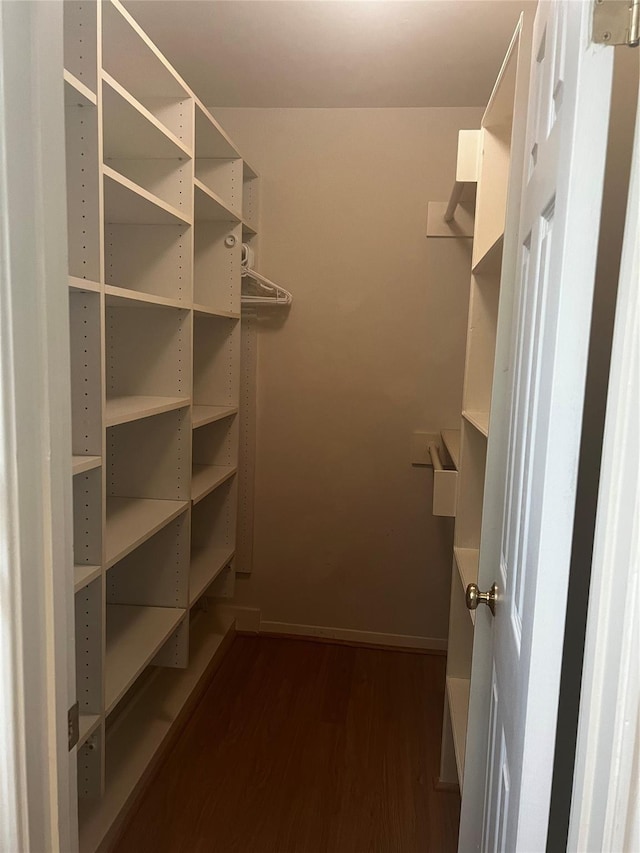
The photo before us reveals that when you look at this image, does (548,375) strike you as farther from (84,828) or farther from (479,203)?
(84,828)

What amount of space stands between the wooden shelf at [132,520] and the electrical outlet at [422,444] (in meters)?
1.18

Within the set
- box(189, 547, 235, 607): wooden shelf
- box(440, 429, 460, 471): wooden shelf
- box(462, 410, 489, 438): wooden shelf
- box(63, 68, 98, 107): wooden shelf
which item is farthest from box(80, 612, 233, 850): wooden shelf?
box(63, 68, 98, 107): wooden shelf

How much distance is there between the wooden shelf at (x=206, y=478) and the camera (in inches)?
91.9

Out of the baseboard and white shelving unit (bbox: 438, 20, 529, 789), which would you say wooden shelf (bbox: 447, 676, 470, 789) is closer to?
white shelving unit (bbox: 438, 20, 529, 789)

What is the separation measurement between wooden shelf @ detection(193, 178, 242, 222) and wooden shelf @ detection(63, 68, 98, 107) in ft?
2.41

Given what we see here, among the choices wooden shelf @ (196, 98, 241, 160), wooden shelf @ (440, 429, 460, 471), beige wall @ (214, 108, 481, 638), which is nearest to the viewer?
wooden shelf @ (196, 98, 241, 160)

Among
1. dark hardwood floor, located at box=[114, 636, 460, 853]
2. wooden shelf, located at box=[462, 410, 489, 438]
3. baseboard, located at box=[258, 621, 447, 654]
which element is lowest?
dark hardwood floor, located at box=[114, 636, 460, 853]

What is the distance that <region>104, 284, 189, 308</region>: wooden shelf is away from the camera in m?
1.54

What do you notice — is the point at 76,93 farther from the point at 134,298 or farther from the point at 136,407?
the point at 136,407

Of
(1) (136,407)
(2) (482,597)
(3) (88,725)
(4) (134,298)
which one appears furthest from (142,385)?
(2) (482,597)

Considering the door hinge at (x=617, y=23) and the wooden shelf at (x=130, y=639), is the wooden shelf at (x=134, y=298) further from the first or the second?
the door hinge at (x=617, y=23)

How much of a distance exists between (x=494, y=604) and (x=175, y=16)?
2.03 m

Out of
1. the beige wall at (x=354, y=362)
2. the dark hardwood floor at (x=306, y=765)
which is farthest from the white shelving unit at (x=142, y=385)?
the beige wall at (x=354, y=362)

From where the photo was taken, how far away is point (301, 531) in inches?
119
